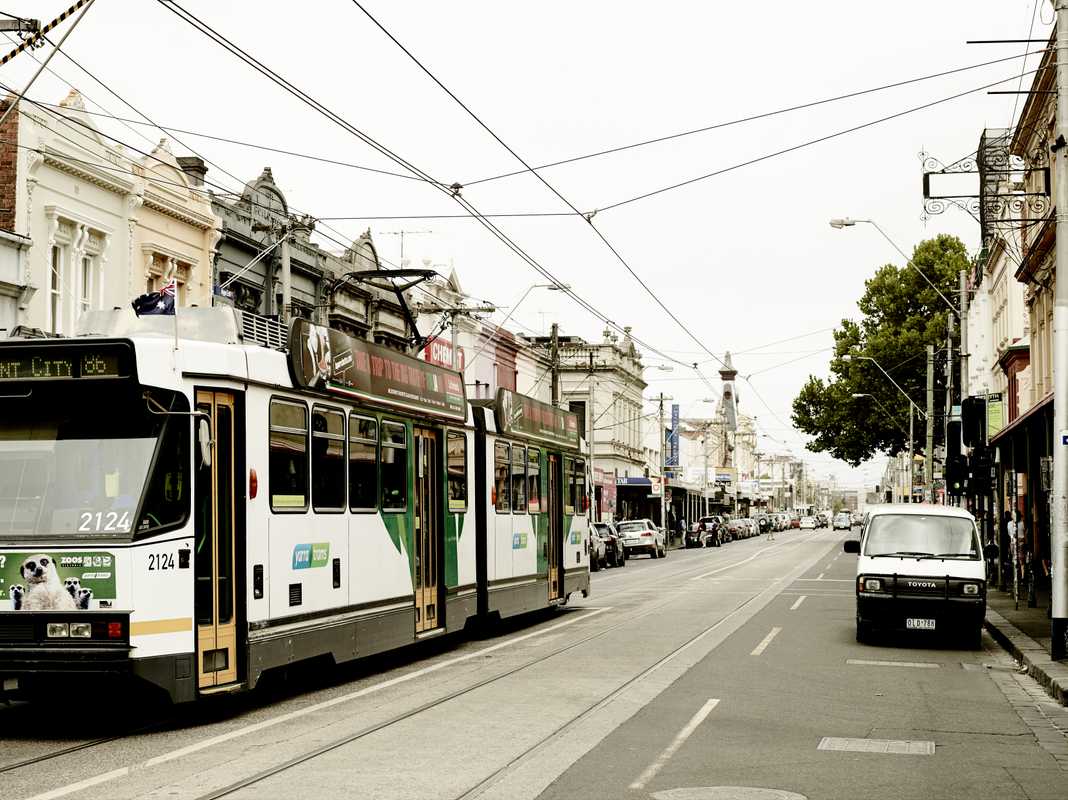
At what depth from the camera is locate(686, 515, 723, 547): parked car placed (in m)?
80.5

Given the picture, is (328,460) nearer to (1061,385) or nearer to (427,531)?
(427,531)

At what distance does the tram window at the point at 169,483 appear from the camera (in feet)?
35.1

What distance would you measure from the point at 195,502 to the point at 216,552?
57 centimetres

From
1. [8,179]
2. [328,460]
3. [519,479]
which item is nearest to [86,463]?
[328,460]

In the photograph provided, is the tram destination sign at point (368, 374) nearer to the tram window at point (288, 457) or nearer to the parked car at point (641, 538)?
the tram window at point (288, 457)

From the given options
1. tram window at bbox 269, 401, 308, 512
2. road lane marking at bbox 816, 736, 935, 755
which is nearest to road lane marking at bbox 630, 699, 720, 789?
road lane marking at bbox 816, 736, 935, 755

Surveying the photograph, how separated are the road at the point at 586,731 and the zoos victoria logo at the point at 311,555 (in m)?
1.28

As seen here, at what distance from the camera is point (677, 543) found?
85.6m

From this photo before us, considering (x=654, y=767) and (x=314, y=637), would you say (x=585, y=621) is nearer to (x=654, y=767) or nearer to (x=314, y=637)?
(x=314, y=637)

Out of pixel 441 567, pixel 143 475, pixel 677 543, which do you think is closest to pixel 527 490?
pixel 441 567

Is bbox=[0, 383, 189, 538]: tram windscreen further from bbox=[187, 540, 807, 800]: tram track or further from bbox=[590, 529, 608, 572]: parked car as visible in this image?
bbox=[590, 529, 608, 572]: parked car

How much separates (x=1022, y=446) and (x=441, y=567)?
20.9 m

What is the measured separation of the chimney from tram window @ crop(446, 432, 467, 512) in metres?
18.7

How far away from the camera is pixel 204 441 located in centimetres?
1110
